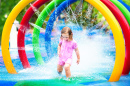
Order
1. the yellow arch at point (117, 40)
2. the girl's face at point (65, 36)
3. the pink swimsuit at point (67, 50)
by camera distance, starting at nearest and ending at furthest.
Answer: the yellow arch at point (117, 40) < the girl's face at point (65, 36) < the pink swimsuit at point (67, 50)

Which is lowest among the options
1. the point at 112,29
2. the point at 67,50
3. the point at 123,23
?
the point at 67,50

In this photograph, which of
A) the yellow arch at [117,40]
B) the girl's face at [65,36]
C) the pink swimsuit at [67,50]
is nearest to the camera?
the yellow arch at [117,40]

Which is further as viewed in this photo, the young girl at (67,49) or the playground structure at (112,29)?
the young girl at (67,49)

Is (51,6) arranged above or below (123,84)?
above

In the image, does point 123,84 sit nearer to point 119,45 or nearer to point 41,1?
point 119,45

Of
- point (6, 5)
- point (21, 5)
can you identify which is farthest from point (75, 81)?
point (6, 5)

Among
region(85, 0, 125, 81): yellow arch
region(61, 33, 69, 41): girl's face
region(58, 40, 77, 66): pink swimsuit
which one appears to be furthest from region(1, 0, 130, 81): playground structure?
region(58, 40, 77, 66): pink swimsuit

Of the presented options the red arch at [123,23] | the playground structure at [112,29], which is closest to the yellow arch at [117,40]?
the playground structure at [112,29]

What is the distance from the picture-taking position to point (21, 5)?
15.2 ft

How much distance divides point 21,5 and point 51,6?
0.92 m

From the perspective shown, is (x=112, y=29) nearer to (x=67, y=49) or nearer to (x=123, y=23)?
(x=123, y=23)

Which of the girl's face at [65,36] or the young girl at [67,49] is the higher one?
the girl's face at [65,36]

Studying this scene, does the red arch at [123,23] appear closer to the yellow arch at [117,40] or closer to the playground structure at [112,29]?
the playground structure at [112,29]

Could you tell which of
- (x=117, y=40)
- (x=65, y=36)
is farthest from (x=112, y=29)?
(x=65, y=36)
